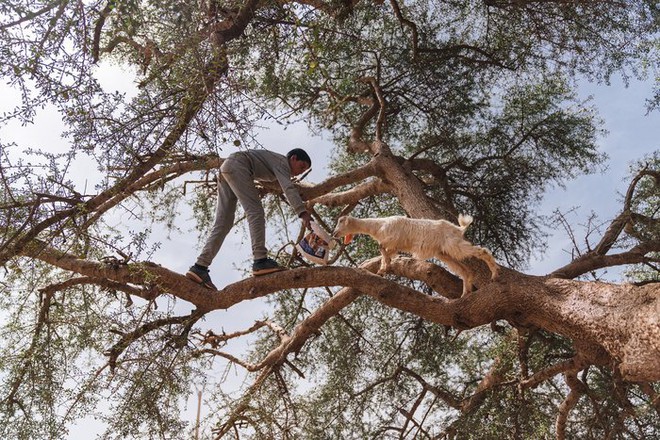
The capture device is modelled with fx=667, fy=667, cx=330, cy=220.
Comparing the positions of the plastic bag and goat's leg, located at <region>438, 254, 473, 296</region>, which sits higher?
the plastic bag

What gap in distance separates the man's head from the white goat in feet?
2.60

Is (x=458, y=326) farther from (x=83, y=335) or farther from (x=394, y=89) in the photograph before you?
(x=394, y=89)

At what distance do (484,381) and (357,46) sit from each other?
4064mm

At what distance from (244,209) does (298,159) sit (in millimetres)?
708

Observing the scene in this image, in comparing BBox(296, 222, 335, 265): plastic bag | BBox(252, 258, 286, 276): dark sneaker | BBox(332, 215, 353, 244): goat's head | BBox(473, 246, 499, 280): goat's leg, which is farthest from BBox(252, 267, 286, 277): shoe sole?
BBox(473, 246, 499, 280): goat's leg

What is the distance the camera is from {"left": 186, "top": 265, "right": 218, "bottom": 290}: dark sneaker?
5.54 m

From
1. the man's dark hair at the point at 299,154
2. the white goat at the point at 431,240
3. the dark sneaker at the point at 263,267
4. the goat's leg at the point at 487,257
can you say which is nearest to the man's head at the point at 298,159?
the man's dark hair at the point at 299,154

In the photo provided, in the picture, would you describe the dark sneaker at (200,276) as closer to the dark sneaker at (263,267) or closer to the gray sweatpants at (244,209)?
the gray sweatpants at (244,209)

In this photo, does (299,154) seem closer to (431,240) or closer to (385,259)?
(385,259)

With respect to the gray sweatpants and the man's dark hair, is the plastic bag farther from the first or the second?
the man's dark hair

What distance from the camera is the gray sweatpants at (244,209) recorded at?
18.2ft

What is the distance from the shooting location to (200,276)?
556 cm

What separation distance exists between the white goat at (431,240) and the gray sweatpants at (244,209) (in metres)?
0.87

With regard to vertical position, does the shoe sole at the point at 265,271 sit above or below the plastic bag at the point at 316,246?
below
